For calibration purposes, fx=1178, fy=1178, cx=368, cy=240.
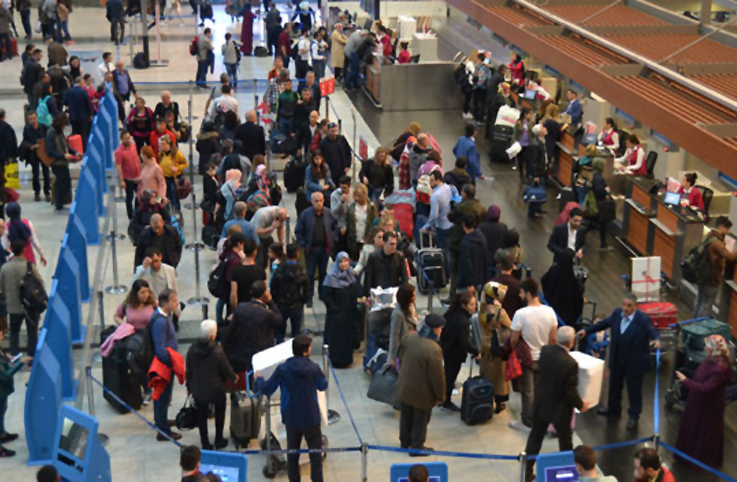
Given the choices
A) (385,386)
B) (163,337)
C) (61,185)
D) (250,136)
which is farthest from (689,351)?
(61,185)

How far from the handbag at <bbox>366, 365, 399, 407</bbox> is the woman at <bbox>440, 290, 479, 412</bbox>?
53 cm

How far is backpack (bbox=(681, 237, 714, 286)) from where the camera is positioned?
13.4 m

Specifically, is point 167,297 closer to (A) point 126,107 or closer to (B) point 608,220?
(B) point 608,220

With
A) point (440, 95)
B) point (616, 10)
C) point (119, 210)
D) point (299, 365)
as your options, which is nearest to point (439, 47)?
point (440, 95)

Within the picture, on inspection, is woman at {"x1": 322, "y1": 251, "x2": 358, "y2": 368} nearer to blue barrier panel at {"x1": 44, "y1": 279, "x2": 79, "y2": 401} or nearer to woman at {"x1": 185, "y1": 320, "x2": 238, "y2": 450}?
woman at {"x1": 185, "y1": 320, "x2": 238, "y2": 450}

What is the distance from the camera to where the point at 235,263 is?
12.0 m

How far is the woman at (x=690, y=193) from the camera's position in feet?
51.1

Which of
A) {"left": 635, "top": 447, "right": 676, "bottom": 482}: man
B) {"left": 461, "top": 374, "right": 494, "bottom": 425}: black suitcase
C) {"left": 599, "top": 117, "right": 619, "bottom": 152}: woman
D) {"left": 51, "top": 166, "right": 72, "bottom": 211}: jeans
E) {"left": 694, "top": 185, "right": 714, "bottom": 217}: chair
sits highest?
{"left": 635, "top": 447, "right": 676, "bottom": 482}: man

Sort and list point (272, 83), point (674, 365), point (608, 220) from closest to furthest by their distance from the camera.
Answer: point (674, 365) → point (608, 220) → point (272, 83)

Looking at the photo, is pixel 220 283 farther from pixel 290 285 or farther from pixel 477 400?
pixel 477 400

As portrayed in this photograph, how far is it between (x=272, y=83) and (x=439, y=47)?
40.5 feet

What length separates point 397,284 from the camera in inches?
483

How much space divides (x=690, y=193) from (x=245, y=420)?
769 cm

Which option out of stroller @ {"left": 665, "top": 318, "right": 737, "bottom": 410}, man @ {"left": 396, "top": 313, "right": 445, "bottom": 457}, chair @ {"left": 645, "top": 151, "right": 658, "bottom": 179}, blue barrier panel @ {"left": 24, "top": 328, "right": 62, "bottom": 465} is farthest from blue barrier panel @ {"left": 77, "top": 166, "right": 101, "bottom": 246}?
chair @ {"left": 645, "top": 151, "right": 658, "bottom": 179}
